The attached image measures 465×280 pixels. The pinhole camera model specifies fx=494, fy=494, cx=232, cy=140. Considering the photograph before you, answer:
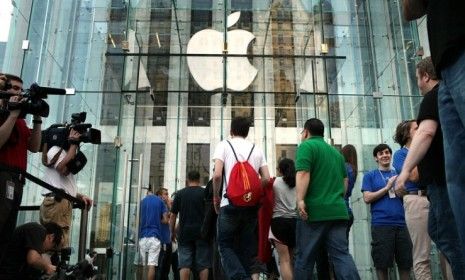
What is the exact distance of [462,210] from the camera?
71.1 inches

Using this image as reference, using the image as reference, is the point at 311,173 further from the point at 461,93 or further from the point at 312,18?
the point at 312,18

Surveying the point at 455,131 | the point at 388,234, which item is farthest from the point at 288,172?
the point at 455,131

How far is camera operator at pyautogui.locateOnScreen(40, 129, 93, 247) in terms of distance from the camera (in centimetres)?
482

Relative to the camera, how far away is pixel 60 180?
5016mm

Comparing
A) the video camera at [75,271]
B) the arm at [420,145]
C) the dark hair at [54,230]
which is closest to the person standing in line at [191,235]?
the dark hair at [54,230]

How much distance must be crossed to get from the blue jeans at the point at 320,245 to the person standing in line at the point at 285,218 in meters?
1.40

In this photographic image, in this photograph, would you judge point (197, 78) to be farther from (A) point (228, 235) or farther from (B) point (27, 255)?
(B) point (27, 255)

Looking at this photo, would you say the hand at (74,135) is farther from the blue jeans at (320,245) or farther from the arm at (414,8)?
the arm at (414,8)

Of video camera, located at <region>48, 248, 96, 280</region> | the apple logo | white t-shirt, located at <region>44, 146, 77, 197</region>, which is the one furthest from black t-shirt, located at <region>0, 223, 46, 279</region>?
the apple logo

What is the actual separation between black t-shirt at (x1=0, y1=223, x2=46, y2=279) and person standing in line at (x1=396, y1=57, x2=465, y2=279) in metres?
2.90

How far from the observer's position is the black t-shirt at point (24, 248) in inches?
159

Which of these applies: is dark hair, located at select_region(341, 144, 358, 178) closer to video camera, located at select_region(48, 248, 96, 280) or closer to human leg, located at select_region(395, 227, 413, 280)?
human leg, located at select_region(395, 227, 413, 280)

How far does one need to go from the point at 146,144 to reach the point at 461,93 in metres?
8.53

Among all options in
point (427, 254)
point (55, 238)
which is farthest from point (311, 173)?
point (55, 238)
